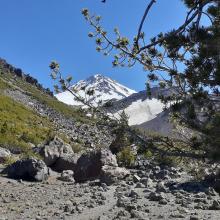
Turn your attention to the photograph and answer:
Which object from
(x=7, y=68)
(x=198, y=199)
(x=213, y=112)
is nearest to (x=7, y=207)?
(x=198, y=199)

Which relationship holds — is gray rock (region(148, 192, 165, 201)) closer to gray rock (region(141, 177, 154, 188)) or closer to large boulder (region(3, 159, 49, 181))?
gray rock (region(141, 177, 154, 188))

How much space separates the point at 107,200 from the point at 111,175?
3.98 metres

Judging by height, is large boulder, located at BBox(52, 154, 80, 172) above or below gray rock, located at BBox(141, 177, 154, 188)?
above

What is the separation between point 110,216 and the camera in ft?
36.7

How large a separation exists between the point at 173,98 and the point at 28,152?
688 inches

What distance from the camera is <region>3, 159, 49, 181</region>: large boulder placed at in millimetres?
18094

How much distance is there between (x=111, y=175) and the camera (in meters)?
17.5

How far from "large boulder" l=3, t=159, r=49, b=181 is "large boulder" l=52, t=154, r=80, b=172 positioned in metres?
2.72

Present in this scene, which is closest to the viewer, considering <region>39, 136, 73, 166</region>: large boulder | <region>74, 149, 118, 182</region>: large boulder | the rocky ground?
the rocky ground

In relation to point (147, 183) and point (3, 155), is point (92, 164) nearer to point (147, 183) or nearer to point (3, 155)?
point (147, 183)

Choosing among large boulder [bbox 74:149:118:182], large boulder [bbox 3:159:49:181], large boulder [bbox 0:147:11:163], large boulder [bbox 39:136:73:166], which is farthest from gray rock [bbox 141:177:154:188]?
large boulder [bbox 0:147:11:163]

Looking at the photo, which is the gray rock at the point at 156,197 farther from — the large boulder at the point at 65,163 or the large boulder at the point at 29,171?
the large boulder at the point at 65,163

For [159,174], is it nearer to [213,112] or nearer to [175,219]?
[175,219]

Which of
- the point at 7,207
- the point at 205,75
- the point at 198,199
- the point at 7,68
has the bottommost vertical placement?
the point at 7,207
